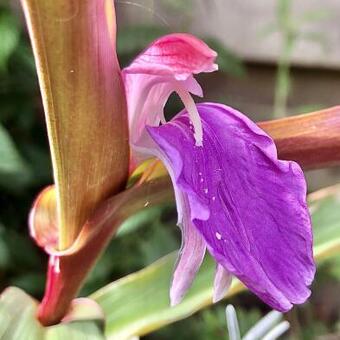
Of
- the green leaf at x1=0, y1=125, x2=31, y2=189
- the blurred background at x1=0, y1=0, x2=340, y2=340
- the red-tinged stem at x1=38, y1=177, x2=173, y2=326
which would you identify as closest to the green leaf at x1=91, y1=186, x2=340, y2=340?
the red-tinged stem at x1=38, y1=177, x2=173, y2=326

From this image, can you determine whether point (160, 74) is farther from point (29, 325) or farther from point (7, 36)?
point (7, 36)

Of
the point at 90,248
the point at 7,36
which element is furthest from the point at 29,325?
the point at 7,36

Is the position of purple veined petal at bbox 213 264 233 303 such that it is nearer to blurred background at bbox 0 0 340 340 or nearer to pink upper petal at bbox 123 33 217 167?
pink upper petal at bbox 123 33 217 167

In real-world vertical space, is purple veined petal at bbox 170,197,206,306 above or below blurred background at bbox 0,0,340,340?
above

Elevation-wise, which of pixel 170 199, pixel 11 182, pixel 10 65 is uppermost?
pixel 170 199

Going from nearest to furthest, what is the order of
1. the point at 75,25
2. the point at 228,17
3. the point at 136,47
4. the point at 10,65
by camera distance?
the point at 75,25
the point at 136,47
the point at 228,17
the point at 10,65

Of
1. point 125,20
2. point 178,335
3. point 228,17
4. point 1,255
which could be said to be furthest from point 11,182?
point 125,20

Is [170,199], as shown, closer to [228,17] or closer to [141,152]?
[141,152]
